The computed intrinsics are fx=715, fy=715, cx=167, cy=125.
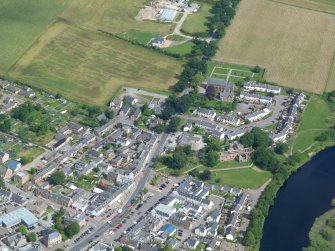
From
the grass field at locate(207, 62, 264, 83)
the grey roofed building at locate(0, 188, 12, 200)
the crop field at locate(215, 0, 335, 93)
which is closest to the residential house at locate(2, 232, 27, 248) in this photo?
the grey roofed building at locate(0, 188, 12, 200)

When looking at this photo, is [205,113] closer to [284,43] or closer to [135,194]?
[135,194]

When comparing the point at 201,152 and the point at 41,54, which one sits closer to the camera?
the point at 201,152

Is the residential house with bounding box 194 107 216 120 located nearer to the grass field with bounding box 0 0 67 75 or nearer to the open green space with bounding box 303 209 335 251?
the open green space with bounding box 303 209 335 251

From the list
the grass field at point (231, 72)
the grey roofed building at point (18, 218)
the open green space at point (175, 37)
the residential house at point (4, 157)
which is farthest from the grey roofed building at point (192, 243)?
the open green space at point (175, 37)

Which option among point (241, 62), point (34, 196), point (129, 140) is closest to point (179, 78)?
point (241, 62)

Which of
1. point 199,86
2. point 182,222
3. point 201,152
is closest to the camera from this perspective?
point 182,222

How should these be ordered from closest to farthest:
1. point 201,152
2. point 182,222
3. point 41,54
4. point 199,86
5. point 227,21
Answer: point 182,222
point 201,152
point 199,86
point 41,54
point 227,21

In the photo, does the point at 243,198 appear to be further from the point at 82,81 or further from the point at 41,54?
the point at 41,54

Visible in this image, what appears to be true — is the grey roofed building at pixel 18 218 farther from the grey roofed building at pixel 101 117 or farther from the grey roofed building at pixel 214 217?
the grey roofed building at pixel 101 117
